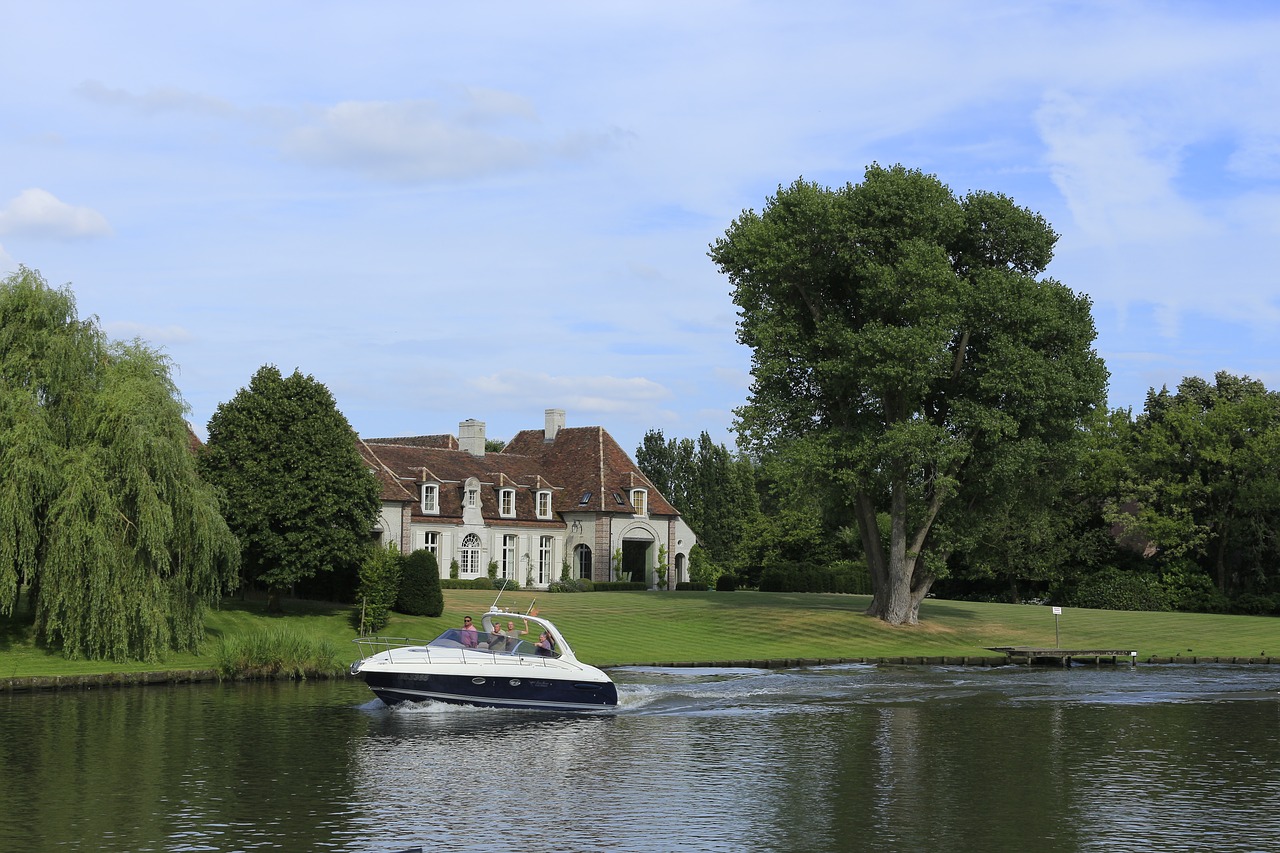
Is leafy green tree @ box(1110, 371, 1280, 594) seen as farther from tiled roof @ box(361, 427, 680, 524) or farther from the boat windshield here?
the boat windshield

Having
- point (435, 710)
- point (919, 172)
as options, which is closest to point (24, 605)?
point (435, 710)

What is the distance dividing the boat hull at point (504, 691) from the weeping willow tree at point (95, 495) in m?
8.77

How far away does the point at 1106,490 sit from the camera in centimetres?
7681

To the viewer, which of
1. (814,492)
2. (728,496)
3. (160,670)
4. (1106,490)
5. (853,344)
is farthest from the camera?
(728,496)

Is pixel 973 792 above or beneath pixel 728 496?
beneath

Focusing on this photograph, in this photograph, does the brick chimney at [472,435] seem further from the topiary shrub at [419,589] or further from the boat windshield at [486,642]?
the boat windshield at [486,642]

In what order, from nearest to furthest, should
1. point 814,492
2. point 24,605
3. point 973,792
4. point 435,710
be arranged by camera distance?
point 973,792 → point 435,710 → point 24,605 → point 814,492

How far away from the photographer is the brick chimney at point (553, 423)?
87000 millimetres

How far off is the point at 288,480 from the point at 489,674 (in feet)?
52.0

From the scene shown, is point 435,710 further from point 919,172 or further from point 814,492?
point 919,172

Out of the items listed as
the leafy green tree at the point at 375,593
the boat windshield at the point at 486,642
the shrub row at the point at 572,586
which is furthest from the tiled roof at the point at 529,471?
the boat windshield at the point at 486,642

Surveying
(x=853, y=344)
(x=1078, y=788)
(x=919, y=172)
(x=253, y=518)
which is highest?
(x=919, y=172)

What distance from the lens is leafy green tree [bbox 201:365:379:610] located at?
44.1m

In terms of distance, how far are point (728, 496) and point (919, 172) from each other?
4772cm
